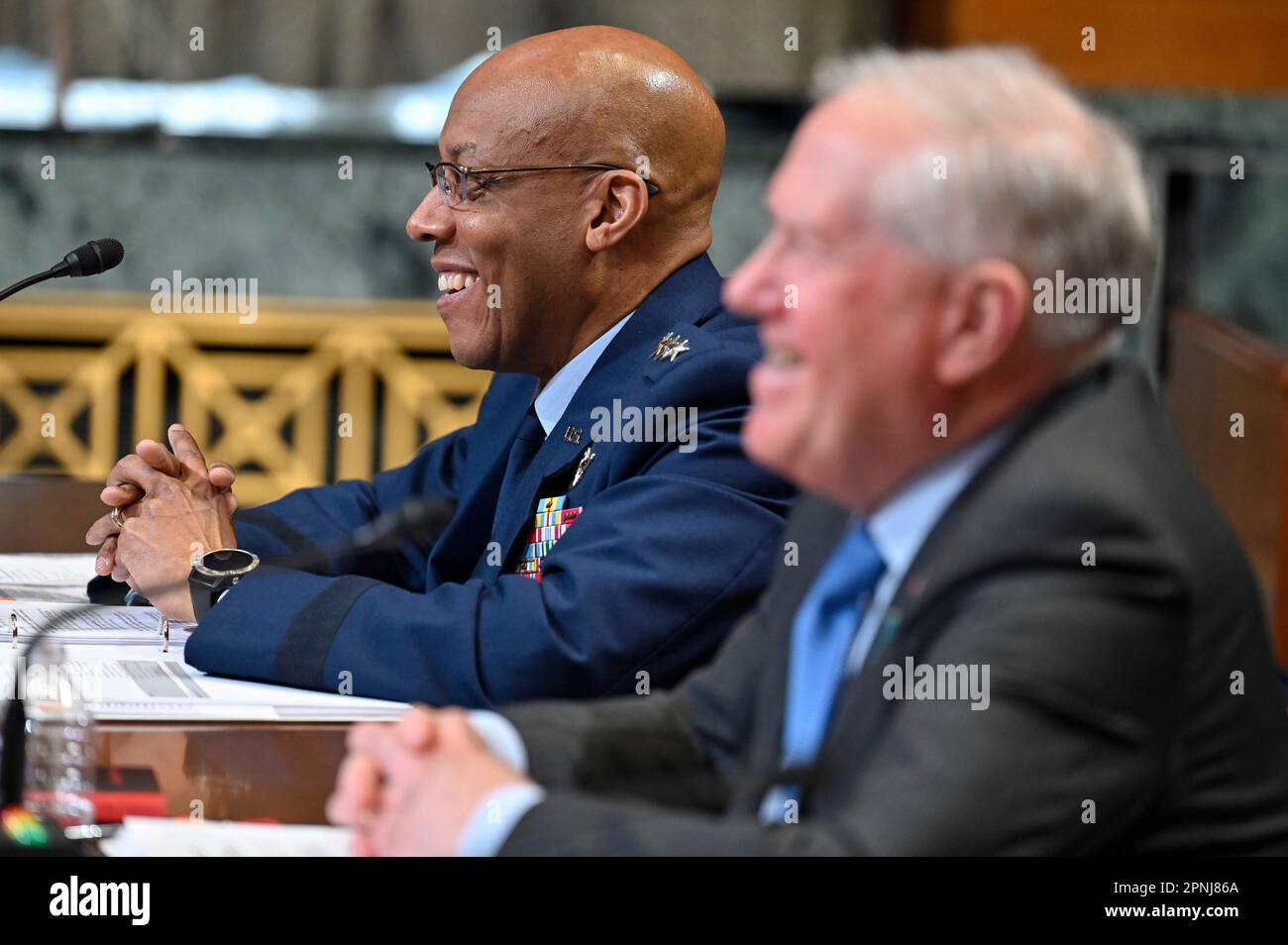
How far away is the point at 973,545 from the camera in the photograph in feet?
3.82

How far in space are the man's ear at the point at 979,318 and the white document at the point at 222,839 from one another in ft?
1.88

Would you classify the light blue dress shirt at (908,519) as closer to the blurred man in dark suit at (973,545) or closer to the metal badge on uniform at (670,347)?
the blurred man in dark suit at (973,545)

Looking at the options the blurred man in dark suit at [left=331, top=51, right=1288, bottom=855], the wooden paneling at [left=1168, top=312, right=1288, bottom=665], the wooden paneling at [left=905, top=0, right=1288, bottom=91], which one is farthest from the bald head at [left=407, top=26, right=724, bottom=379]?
the wooden paneling at [left=905, top=0, right=1288, bottom=91]

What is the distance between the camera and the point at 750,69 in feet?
18.0

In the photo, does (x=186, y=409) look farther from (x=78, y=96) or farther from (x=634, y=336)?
(x=634, y=336)

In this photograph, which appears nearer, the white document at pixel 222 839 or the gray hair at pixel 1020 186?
the gray hair at pixel 1020 186

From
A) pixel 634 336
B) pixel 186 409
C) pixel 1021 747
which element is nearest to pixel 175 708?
pixel 634 336

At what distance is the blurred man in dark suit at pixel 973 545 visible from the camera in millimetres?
1116

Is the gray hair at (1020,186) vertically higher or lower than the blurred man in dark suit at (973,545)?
higher

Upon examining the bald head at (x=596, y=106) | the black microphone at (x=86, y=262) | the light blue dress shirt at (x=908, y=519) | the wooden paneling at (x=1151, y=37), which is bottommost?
the light blue dress shirt at (x=908, y=519)

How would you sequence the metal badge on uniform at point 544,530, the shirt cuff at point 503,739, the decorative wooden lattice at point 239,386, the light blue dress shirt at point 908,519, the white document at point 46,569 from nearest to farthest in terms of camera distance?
1. the light blue dress shirt at point 908,519
2. the shirt cuff at point 503,739
3. the metal badge on uniform at point 544,530
4. the white document at point 46,569
5. the decorative wooden lattice at point 239,386

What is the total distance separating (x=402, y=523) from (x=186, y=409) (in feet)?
13.3

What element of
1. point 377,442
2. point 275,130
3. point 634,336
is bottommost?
point 377,442

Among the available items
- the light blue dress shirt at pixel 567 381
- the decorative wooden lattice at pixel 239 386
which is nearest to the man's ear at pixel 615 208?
the light blue dress shirt at pixel 567 381
